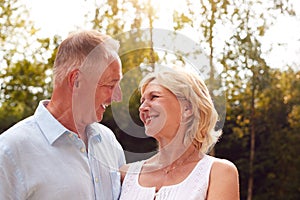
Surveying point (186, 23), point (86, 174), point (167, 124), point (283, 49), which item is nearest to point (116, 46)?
point (167, 124)

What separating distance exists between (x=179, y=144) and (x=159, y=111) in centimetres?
16

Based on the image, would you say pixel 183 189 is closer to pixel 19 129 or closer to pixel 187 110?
pixel 187 110

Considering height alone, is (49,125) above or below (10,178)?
above

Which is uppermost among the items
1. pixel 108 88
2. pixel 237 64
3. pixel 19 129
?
pixel 108 88

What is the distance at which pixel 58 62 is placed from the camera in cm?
186

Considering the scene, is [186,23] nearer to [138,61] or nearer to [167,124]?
[138,61]

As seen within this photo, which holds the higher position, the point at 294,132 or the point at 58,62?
the point at 58,62

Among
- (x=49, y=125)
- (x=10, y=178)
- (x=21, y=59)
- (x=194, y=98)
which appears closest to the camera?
(x=10, y=178)

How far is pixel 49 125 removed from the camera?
1.79 m

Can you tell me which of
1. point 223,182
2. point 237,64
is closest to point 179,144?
point 223,182

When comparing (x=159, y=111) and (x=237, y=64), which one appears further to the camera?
(x=237, y=64)

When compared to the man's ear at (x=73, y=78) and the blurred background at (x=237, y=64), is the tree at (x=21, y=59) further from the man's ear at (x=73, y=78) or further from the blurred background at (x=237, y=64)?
the man's ear at (x=73, y=78)

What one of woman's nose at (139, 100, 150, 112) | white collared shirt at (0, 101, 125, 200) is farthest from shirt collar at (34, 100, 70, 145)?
woman's nose at (139, 100, 150, 112)

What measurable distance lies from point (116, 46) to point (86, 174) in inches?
17.2
